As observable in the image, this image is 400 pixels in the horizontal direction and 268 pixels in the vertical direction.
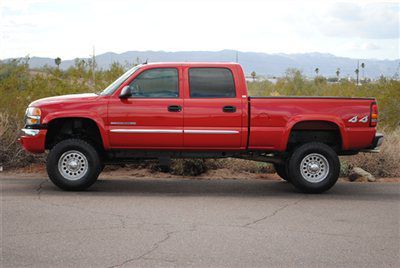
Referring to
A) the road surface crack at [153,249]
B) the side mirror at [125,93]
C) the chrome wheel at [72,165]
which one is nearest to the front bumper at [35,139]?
the chrome wheel at [72,165]

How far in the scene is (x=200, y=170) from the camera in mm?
13023

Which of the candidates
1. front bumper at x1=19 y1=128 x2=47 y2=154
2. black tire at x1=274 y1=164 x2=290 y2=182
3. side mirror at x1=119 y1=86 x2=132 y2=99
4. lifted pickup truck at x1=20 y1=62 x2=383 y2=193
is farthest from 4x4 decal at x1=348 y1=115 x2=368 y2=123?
front bumper at x1=19 y1=128 x2=47 y2=154

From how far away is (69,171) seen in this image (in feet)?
34.9

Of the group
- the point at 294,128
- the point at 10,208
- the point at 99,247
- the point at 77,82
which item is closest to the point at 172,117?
the point at 294,128

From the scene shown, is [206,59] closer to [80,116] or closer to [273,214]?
[80,116]

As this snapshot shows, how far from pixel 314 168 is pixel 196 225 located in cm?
332

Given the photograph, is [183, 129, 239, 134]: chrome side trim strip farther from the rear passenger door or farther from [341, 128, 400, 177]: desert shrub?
[341, 128, 400, 177]: desert shrub

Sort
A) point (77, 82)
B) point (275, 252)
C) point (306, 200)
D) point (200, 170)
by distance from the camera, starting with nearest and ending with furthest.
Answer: point (275, 252) → point (306, 200) → point (200, 170) → point (77, 82)

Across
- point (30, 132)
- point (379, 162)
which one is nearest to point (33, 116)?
point (30, 132)

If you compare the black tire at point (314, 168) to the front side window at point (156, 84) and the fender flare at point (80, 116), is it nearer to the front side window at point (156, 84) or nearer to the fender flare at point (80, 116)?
the front side window at point (156, 84)

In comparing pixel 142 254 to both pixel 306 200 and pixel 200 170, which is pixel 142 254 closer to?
pixel 306 200

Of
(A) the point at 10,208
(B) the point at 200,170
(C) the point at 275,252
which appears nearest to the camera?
(C) the point at 275,252

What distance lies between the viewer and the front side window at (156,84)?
10.7 metres

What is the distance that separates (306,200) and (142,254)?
13.8 ft
